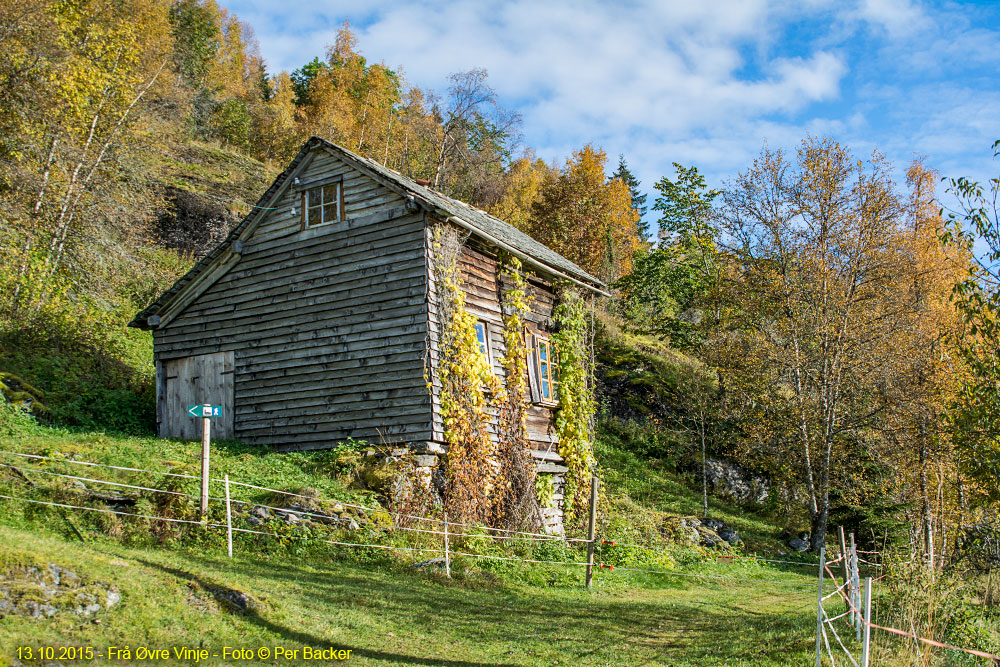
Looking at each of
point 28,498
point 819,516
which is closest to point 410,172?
point 819,516

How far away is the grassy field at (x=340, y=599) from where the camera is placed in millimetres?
7223

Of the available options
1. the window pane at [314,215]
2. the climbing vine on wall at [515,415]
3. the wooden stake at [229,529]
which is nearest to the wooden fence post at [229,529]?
the wooden stake at [229,529]

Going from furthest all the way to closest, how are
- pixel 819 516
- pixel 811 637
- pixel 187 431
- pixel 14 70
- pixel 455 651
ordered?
pixel 819 516, pixel 14 70, pixel 187 431, pixel 811 637, pixel 455 651

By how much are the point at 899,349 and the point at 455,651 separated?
17.1 metres

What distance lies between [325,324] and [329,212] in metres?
2.63

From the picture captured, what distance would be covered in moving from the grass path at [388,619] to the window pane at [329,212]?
8309 mm

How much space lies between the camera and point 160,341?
714 inches

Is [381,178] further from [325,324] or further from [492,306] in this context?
[492,306]

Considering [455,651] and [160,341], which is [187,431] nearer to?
[160,341]

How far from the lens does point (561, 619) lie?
993 centimetres

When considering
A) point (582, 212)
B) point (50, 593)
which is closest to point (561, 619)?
point (50, 593)

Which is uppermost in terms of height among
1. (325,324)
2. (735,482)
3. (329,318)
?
(329,318)

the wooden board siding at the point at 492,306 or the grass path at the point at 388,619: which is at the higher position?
the wooden board siding at the point at 492,306

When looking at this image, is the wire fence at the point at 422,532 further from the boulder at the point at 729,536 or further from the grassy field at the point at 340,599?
the boulder at the point at 729,536
